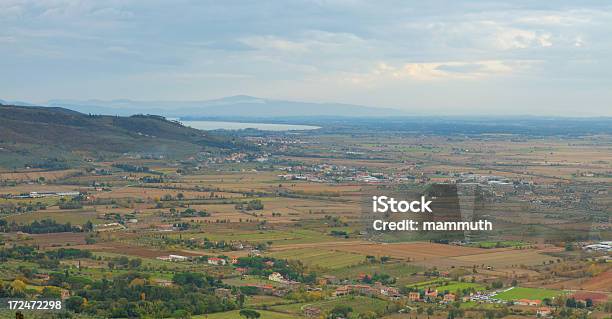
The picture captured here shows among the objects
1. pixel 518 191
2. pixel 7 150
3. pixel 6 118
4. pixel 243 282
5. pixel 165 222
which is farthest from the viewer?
pixel 6 118

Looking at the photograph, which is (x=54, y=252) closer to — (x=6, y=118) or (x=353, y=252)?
(x=353, y=252)

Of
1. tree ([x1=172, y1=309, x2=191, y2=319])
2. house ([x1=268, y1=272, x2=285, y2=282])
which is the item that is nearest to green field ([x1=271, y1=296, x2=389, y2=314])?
tree ([x1=172, y1=309, x2=191, y2=319])

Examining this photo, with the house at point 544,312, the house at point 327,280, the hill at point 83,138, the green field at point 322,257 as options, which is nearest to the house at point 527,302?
the house at point 544,312

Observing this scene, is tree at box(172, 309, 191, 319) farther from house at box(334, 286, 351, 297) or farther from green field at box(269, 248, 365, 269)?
green field at box(269, 248, 365, 269)

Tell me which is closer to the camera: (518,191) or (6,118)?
(518,191)

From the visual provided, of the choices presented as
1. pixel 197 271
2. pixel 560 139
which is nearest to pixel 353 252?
pixel 197 271

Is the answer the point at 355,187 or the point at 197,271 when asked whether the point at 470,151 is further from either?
the point at 197,271

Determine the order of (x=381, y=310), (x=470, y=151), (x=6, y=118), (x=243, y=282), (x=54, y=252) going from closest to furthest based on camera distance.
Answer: (x=381, y=310) < (x=243, y=282) < (x=54, y=252) < (x=6, y=118) < (x=470, y=151)
